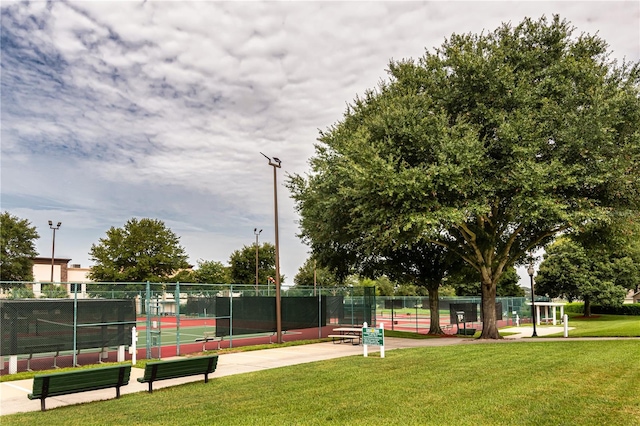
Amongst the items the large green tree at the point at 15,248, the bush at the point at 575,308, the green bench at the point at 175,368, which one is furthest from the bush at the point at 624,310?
the large green tree at the point at 15,248

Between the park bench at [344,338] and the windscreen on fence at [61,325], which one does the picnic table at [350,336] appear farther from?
the windscreen on fence at [61,325]

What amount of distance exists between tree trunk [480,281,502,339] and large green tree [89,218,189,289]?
41.8 m

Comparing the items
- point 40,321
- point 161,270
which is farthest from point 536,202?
point 161,270

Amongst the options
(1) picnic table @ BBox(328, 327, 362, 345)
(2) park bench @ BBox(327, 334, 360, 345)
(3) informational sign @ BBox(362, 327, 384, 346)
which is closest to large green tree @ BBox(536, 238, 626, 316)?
(2) park bench @ BBox(327, 334, 360, 345)

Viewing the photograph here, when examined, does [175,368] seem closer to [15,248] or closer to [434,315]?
[434,315]

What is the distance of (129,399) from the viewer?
36.7 feet

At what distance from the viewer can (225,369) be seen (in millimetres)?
15938

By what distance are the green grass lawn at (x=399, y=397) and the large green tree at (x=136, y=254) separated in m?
47.6

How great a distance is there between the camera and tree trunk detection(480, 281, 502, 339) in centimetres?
2586

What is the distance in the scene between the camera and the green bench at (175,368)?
1172cm

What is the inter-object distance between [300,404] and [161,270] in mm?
55395

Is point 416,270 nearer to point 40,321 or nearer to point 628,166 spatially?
point 628,166

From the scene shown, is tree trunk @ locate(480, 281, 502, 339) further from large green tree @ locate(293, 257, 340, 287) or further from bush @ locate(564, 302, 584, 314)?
large green tree @ locate(293, 257, 340, 287)

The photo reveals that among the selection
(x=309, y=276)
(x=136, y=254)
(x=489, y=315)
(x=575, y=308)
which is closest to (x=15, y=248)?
(x=136, y=254)
